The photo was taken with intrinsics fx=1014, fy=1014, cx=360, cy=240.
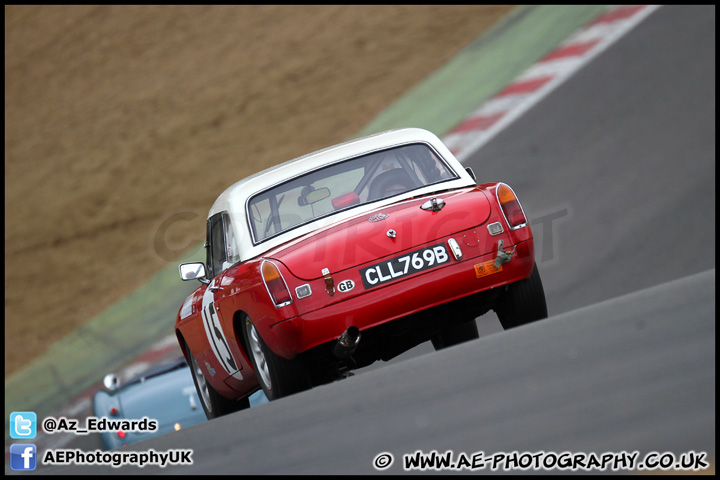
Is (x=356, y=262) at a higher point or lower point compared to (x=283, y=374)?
higher

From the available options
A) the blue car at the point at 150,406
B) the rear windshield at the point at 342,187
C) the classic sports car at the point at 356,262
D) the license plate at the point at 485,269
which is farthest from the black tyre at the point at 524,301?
the blue car at the point at 150,406

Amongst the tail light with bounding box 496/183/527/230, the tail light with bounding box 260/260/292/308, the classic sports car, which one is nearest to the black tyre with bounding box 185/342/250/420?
the classic sports car

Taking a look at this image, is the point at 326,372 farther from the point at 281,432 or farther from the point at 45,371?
the point at 45,371

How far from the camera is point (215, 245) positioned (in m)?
7.04

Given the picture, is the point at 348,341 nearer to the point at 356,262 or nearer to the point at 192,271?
the point at 356,262

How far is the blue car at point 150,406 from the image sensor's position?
8141 mm

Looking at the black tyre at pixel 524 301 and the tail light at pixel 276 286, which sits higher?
the tail light at pixel 276 286

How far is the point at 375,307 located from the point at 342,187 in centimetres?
119

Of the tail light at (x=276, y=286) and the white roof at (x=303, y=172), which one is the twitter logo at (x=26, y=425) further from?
the tail light at (x=276, y=286)

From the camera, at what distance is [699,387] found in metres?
3.54

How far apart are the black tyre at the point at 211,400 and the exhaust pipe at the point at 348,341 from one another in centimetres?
192

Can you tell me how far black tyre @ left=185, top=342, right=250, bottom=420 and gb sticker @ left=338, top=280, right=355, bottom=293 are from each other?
6.98 ft

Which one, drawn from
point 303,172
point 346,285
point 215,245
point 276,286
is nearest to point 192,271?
point 215,245

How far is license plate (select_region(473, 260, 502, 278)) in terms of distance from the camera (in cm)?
558
